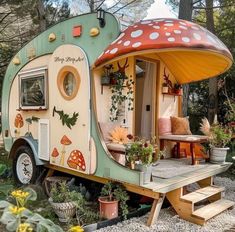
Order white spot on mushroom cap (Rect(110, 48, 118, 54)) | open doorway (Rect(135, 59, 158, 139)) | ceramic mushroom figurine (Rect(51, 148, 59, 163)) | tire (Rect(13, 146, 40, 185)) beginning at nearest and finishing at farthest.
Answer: white spot on mushroom cap (Rect(110, 48, 118, 54)), ceramic mushroom figurine (Rect(51, 148, 59, 163)), tire (Rect(13, 146, 40, 185)), open doorway (Rect(135, 59, 158, 139))

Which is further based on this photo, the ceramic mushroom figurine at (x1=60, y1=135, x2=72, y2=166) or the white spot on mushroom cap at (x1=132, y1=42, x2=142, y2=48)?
the ceramic mushroom figurine at (x1=60, y1=135, x2=72, y2=166)

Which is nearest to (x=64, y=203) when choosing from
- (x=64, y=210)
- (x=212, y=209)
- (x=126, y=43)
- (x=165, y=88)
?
(x=64, y=210)

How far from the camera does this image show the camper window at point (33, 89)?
522 centimetres

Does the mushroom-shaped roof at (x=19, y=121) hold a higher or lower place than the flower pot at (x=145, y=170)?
higher

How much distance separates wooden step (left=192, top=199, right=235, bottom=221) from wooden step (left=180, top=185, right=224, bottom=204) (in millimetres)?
145

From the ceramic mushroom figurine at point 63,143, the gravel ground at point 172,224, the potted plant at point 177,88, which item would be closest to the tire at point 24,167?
the ceramic mushroom figurine at point 63,143

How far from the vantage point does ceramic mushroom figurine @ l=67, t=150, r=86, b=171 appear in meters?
4.42

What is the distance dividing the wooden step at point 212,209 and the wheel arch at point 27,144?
2.71m

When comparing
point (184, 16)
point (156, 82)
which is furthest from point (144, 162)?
point (184, 16)

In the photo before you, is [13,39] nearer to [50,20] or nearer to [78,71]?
[50,20]

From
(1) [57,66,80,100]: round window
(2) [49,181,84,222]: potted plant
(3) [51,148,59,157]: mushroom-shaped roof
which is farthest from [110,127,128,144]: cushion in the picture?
(3) [51,148,59,157]: mushroom-shaped roof

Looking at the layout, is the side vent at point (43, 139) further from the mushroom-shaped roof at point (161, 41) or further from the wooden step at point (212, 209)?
the wooden step at point (212, 209)

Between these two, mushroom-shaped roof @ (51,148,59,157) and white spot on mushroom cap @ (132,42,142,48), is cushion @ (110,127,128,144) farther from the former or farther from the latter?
white spot on mushroom cap @ (132,42,142,48)

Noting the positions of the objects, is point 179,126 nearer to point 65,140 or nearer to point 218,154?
point 218,154
